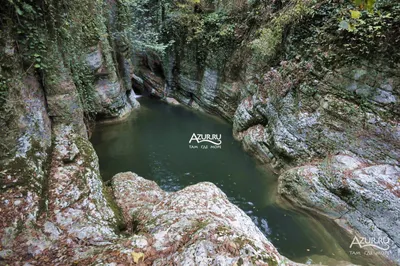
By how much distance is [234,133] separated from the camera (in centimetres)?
1044

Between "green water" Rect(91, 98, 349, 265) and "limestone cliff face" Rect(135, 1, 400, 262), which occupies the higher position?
"limestone cliff face" Rect(135, 1, 400, 262)

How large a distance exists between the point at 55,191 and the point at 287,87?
7.46 m

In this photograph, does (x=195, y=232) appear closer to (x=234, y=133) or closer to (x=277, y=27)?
(x=234, y=133)

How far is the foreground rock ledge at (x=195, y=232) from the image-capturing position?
8.58 ft

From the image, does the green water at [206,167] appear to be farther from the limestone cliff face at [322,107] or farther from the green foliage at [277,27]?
the green foliage at [277,27]

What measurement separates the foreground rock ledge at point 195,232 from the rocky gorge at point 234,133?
0.07 ft

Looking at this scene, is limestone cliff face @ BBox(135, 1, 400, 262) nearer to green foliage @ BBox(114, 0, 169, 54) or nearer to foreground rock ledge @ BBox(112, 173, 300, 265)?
foreground rock ledge @ BBox(112, 173, 300, 265)

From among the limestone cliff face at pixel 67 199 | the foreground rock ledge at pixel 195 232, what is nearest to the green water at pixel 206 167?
the limestone cliff face at pixel 67 199

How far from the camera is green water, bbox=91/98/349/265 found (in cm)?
556

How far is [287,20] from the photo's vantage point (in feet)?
26.2

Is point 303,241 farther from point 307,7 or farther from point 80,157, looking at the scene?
point 307,7

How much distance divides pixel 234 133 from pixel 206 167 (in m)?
2.92

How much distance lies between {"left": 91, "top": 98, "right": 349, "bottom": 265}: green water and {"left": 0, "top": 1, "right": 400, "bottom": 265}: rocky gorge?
2.03 ft

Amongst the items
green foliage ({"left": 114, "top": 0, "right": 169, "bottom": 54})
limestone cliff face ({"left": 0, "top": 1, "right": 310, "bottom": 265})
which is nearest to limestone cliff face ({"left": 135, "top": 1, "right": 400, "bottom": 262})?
limestone cliff face ({"left": 0, "top": 1, "right": 310, "bottom": 265})
